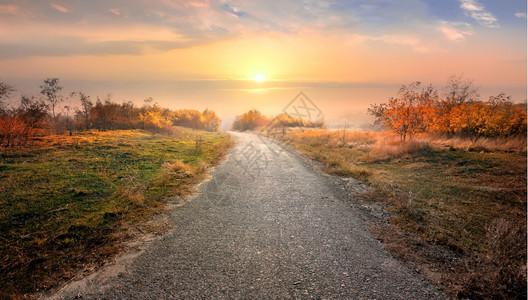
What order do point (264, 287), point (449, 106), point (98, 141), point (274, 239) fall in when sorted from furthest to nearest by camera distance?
1. point (449, 106)
2. point (98, 141)
3. point (274, 239)
4. point (264, 287)

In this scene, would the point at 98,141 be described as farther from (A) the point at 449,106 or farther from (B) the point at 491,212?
(A) the point at 449,106

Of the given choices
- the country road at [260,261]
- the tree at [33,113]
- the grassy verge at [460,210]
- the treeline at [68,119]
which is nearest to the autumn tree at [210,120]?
the treeline at [68,119]

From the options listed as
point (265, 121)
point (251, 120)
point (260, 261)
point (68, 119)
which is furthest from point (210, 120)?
point (260, 261)

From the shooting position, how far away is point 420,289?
4.66 metres

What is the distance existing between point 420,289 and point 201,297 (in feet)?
13.8

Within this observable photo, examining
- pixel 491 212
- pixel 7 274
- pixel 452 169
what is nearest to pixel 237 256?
pixel 7 274

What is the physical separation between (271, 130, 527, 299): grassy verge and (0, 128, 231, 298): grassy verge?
7.77 m

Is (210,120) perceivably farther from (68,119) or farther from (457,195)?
(457,195)

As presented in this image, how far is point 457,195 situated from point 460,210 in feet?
7.35

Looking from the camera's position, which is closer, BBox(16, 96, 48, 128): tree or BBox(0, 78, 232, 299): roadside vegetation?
BBox(0, 78, 232, 299): roadside vegetation

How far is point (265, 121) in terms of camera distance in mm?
98812

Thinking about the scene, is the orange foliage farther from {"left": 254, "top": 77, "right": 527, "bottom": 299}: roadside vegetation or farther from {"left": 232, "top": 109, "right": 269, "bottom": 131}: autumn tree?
{"left": 232, "top": 109, "right": 269, "bottom": 131}: autumn tree

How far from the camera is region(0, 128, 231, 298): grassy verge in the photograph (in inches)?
210

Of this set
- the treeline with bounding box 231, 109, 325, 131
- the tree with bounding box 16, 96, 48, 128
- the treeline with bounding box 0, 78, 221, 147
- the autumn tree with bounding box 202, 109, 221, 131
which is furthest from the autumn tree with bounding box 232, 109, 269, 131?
the tree with bounding box 16, 96, 48, 128
